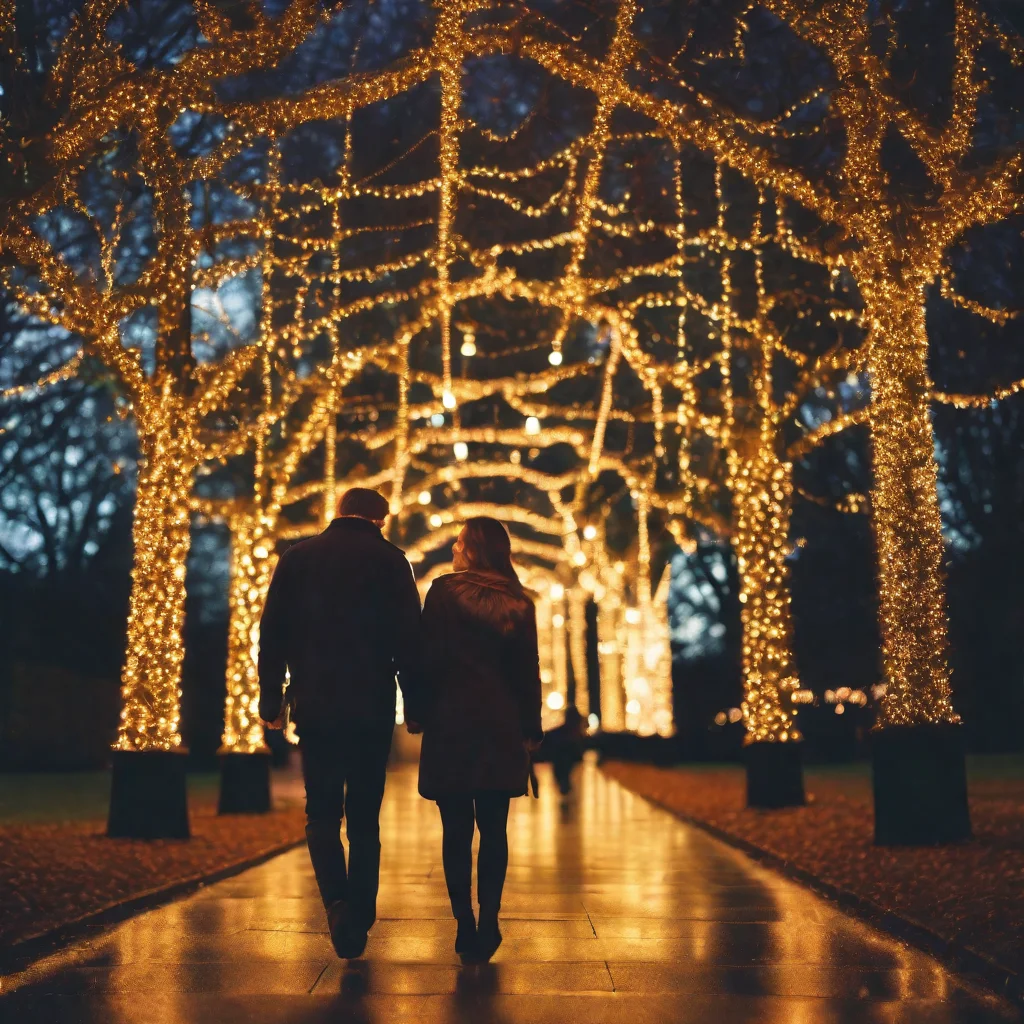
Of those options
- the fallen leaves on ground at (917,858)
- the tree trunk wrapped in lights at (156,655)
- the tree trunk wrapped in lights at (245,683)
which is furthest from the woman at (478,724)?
the tree trunk wrapped in lights at (245,683)

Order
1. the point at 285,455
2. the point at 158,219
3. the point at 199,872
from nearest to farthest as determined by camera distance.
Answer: the point at 199,872 → the point at 158,219 → the point at 285,455

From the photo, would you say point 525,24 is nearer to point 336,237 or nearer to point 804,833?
point 336,237

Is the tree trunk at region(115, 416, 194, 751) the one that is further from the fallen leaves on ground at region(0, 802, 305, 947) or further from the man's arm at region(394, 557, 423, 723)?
the man's arm at region(394, 557, 423, 723)

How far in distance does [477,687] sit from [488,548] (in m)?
0.71

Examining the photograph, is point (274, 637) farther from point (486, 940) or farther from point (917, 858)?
point (917, 858)

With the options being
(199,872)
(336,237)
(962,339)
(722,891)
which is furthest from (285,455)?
(962,339)

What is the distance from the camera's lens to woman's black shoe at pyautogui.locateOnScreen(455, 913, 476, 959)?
694 centimetres

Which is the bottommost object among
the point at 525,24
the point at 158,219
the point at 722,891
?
the point at 722,891

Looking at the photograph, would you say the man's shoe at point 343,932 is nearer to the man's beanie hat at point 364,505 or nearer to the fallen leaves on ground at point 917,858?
the man's beanie hat at point 364,505

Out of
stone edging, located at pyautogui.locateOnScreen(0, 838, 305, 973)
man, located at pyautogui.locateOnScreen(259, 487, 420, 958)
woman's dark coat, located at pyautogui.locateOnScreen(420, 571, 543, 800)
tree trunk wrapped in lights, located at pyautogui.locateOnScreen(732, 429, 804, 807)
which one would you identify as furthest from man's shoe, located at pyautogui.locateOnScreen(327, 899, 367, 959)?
tree trunk wrapped in lights, located at pyautogui.locateOnScreen(732, 429, 804, 807)

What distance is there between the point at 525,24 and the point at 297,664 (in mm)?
7883

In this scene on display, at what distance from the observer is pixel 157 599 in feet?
49.4

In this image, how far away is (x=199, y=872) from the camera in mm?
11211

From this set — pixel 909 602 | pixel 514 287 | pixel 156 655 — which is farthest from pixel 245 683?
pixel 909 602
